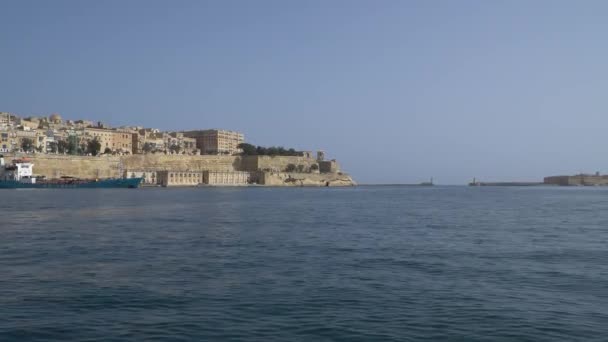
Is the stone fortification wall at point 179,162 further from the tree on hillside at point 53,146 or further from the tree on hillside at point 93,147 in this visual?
the tree on hillside at point 53,146

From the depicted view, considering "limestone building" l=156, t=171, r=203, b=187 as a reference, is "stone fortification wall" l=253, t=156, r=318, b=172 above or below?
above

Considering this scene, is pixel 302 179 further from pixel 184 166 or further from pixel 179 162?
pixel 179 162

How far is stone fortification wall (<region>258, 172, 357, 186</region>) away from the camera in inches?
4383

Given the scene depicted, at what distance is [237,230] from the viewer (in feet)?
58.6

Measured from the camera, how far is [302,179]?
118 m

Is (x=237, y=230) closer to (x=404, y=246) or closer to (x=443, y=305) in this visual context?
(x=404, y=246)

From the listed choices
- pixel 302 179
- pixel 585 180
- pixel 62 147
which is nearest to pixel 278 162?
pixel 302 179

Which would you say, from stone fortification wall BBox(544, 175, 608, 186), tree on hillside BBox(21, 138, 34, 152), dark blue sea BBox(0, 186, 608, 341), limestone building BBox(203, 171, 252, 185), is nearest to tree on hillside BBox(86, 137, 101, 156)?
tree on hillside BBox(21, 138, 34, 152)

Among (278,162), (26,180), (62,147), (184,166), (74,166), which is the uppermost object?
(62,147)

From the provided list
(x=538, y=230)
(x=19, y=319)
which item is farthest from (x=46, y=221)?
(x=538, y=230)

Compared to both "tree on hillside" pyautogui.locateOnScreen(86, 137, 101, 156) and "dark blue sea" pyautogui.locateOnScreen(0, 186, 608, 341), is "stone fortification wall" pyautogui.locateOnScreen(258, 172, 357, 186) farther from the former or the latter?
"dark blue sea" pyautogui.locateOnScreen(0, 186, 608, 341)

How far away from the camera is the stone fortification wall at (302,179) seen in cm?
11132

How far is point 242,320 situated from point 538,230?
14.2 meters

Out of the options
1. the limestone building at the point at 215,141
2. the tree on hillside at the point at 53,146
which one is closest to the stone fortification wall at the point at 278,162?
the limestone building at the point at 215,141
